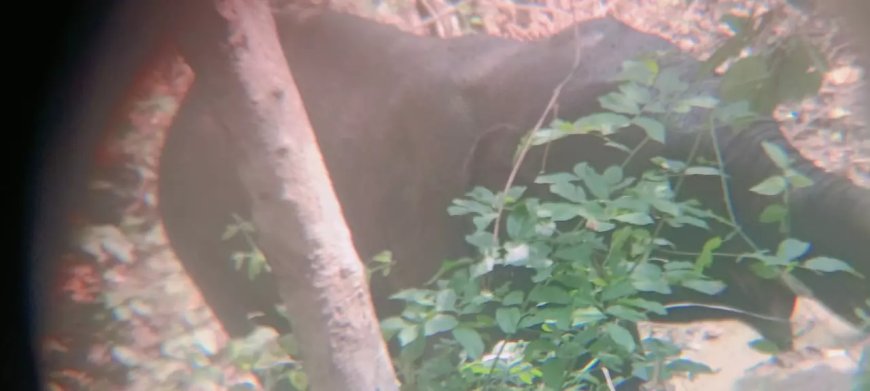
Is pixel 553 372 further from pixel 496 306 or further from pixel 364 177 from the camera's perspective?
pixel 364 177

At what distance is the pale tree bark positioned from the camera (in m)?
2.11

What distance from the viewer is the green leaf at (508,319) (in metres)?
1.89

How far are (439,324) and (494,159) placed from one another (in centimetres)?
76

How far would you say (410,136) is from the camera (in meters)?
2.71

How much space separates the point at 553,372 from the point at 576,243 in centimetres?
30

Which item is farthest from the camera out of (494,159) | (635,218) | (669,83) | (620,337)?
Result: (494,159)

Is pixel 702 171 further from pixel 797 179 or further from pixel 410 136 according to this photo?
pixel 410 136

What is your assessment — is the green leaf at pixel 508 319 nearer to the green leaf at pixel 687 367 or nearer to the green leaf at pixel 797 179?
the green leaf at pixel 687 367

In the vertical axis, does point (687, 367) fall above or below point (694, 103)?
below

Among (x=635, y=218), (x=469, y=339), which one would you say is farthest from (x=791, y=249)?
(x=469, y=339)

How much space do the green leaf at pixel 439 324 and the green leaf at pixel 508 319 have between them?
0.10 metres

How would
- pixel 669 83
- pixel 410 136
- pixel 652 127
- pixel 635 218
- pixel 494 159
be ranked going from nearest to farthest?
pixel 635 218
pixel 652 127
pixel 669 83
pixel 494 159
pixel 410 136

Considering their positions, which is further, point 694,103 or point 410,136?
point 410,136

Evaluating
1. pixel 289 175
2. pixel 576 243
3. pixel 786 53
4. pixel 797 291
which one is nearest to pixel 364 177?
pixel 289 175
